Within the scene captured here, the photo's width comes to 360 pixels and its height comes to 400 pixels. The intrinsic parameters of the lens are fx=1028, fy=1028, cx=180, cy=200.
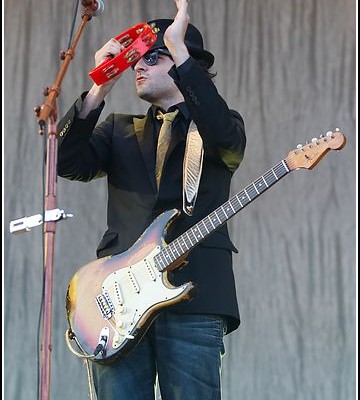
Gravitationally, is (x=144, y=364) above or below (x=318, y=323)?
below

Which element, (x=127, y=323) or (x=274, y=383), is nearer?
(x=127, y=323)

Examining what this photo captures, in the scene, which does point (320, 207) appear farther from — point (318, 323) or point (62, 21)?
point (62, 21)

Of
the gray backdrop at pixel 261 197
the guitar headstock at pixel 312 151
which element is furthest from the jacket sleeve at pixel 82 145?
the gray backdrop at pixel 261 197

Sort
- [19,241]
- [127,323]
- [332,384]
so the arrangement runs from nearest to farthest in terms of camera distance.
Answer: [127,323]
[332,384]
[19,241]

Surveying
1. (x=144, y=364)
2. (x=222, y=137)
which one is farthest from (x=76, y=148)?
(x=144, y=364)

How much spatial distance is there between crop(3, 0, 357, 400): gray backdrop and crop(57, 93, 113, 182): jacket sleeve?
126 centimetres

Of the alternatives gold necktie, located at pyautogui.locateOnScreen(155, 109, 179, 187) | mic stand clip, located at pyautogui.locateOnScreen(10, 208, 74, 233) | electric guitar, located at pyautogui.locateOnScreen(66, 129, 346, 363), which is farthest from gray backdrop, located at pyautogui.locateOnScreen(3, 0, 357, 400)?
mic stand clip, located at pyautogui.locateOnScreen(10, 208, 74, 233)

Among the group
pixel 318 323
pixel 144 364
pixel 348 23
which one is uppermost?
pixel 348 23

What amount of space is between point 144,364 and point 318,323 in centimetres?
147

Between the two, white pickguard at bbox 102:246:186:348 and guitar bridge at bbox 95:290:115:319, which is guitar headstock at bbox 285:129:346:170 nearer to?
white pickguard at bbox 102:246:186:348

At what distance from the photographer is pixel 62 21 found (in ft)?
14.1

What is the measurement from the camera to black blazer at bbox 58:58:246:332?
263cm

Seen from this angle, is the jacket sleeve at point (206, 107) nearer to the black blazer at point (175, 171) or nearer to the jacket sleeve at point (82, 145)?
the black blazer at point (175, 171)

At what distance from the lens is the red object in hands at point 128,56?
251 cm
